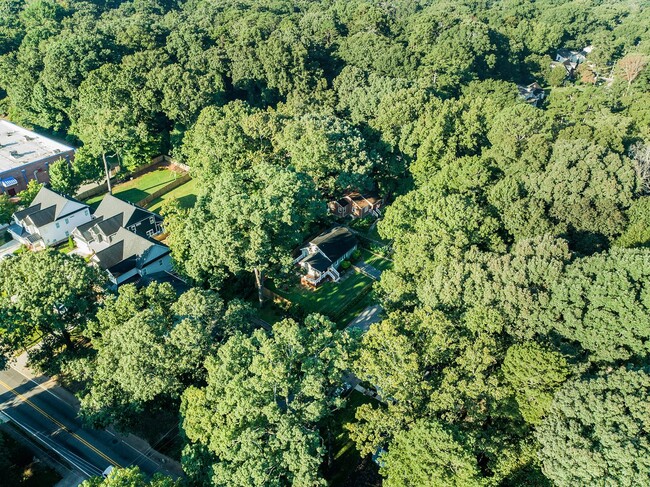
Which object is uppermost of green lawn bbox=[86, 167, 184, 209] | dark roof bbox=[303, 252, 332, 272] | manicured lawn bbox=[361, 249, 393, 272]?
dark roof bbox=[303, 252, 332, 272]

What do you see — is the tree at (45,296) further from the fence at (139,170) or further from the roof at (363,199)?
the roof at (363,199)

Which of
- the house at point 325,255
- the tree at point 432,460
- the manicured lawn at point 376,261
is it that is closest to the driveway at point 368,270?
Answer: the manicured lawn at point 376,261

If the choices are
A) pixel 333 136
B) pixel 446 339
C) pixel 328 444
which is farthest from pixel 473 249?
pixel 333 136

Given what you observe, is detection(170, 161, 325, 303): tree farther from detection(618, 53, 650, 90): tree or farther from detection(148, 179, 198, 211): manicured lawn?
detection(618, 53, 650, 90): tree

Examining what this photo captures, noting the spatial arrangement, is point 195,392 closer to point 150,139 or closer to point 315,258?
point 315,258

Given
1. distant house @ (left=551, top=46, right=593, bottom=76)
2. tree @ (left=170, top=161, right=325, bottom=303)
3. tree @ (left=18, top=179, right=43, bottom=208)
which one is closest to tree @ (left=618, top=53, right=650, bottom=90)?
distant house @ (left=551, top=46, right=593, bottom=76)

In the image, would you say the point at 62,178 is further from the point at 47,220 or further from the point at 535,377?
the point at 535,377
